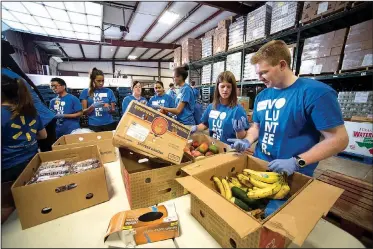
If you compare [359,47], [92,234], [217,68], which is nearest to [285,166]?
[92,234]

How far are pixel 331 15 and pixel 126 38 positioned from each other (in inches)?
298

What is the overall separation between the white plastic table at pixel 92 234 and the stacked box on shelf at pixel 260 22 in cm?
424

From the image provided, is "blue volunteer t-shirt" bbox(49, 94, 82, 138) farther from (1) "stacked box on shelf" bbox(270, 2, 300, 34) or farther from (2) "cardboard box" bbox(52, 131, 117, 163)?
(1) "stacked box on shelf" bbox(270, 2, 300, 34)

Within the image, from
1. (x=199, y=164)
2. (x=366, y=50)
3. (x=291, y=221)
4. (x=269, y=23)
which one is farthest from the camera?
(x=269, y=23)

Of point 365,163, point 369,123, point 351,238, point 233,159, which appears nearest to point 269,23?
point 369,123

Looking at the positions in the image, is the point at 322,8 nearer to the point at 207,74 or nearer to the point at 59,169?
the point at 207,74

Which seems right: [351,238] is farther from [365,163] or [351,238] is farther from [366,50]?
[365,163]

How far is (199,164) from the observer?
1008 millimetres

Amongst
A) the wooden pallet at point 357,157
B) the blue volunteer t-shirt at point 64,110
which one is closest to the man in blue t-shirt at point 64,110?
the blue volunteer t-shirt at point 64,110

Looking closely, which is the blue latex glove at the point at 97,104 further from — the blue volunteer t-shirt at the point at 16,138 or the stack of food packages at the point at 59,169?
the stack of food packages at the point at 59,169

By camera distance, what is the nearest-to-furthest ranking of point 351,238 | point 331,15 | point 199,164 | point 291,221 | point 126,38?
1. point 291,221
2. point 351,238
3. point 199,164
4. point 331,15
5. point 126,38

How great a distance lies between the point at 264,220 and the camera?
22.3 inches

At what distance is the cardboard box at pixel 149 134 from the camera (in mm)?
909

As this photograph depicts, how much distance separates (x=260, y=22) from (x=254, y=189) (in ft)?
14.1
